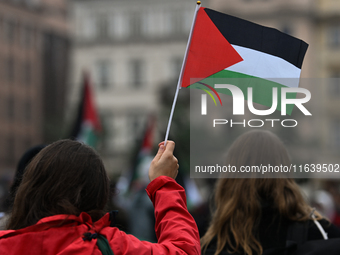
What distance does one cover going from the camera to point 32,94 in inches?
1922

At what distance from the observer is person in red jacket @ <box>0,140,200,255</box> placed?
1815 mm

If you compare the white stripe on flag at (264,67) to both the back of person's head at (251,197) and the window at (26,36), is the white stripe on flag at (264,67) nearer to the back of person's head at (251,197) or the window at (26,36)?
the back of person's head at (251,197)

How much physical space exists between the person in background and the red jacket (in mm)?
676

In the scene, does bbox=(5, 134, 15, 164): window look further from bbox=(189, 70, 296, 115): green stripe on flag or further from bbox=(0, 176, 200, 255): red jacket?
bbox=(0, 176, 200, 255): red jacket

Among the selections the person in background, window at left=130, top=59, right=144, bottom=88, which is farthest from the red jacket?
window at left=130, top=59, right=144, bottom=88

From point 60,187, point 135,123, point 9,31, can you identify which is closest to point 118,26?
point 135,123

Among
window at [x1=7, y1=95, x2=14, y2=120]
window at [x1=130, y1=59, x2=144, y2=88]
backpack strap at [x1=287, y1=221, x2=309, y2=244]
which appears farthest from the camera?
window at [x1=7, y1=95, x2=14, y2=120]

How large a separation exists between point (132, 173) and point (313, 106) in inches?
247

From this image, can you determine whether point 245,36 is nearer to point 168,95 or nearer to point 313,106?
point 313,106

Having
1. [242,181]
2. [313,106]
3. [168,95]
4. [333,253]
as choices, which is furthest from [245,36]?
[168,95]

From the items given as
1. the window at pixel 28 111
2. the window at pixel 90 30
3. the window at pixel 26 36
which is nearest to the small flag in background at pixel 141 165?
the window at pixel 90 30

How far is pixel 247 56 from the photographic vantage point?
269 cm

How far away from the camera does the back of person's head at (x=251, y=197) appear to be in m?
2.63

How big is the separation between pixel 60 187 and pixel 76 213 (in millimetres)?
117
